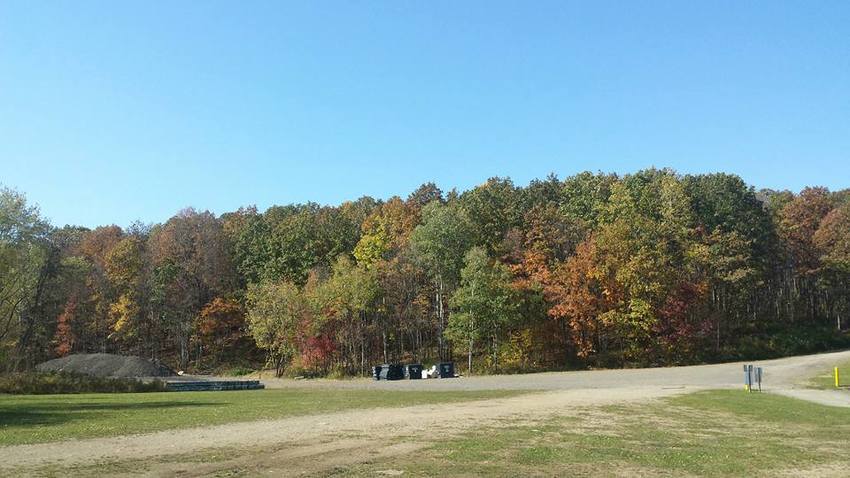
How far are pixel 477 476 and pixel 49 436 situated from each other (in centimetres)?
1290

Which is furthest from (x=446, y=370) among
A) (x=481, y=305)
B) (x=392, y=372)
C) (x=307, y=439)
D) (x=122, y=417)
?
(x=307, y=439)

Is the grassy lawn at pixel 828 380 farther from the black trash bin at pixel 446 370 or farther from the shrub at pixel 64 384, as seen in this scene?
the shrub at pixel 64 384

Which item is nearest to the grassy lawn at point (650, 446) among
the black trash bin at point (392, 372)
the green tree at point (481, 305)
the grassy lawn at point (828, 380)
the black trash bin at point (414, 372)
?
the grassy lawn at point (828, 380)

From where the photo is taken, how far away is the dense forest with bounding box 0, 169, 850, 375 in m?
67.0

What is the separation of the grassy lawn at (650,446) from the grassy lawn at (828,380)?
639 inches

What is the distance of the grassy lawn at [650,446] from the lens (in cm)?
1288

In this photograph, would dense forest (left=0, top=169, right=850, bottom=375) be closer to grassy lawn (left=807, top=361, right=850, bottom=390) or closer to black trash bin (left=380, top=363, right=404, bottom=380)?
black trash bin (left=380, top=363, right=404, bottom=380)

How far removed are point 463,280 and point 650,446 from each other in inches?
2060

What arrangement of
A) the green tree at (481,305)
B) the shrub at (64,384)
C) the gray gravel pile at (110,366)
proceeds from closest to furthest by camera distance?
the shrub at (64,384)
the green tree at (481,305)
the gray gravel pile at (110,366)

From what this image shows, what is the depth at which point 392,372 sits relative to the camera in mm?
61562

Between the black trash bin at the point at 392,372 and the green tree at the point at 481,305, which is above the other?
the green tree at the point at 481,305

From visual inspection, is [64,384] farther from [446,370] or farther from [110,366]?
[446,370]

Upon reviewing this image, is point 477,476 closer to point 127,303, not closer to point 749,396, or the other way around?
point 749,396

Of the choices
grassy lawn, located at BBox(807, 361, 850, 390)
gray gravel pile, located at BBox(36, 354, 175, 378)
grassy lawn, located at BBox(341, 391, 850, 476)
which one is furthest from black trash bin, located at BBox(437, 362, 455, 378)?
grassy lawn, located at BBox(341, 391, 850, 476)
